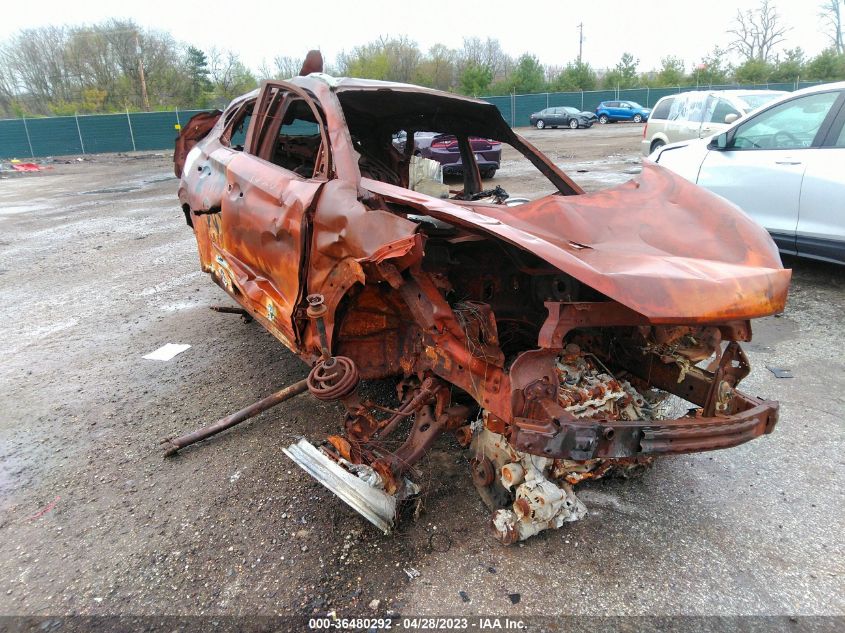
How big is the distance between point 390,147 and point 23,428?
3.31m

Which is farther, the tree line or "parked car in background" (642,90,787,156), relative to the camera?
the tree line

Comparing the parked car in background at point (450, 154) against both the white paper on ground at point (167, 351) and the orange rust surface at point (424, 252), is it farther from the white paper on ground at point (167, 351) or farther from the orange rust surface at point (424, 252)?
the orange rust surface at point (424, 252)

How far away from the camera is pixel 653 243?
101 inches

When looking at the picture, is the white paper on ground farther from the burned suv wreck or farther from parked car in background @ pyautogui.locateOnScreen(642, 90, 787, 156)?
parked car in background @ pyautogui.locateOnScreen(642, 90, 787, 156)

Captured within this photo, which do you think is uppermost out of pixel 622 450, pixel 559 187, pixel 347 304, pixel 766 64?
pixel 766 64

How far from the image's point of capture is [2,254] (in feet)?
26.6

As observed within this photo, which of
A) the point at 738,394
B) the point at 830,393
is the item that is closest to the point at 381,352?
the point at 738,394

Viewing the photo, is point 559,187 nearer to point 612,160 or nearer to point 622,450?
point 622,450

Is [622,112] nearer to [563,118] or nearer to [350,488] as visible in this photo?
[563,118]

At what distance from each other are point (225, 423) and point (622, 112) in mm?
36734

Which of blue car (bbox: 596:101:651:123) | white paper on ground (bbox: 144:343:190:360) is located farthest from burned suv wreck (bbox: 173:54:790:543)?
blue car (bbox: 596:101:651:123)

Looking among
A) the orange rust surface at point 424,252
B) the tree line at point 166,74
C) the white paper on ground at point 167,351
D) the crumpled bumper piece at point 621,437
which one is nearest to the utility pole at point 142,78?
the tree line at point 166,74

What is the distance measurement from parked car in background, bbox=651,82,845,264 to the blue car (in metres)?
31.6

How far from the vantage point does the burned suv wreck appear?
83.1 inches
